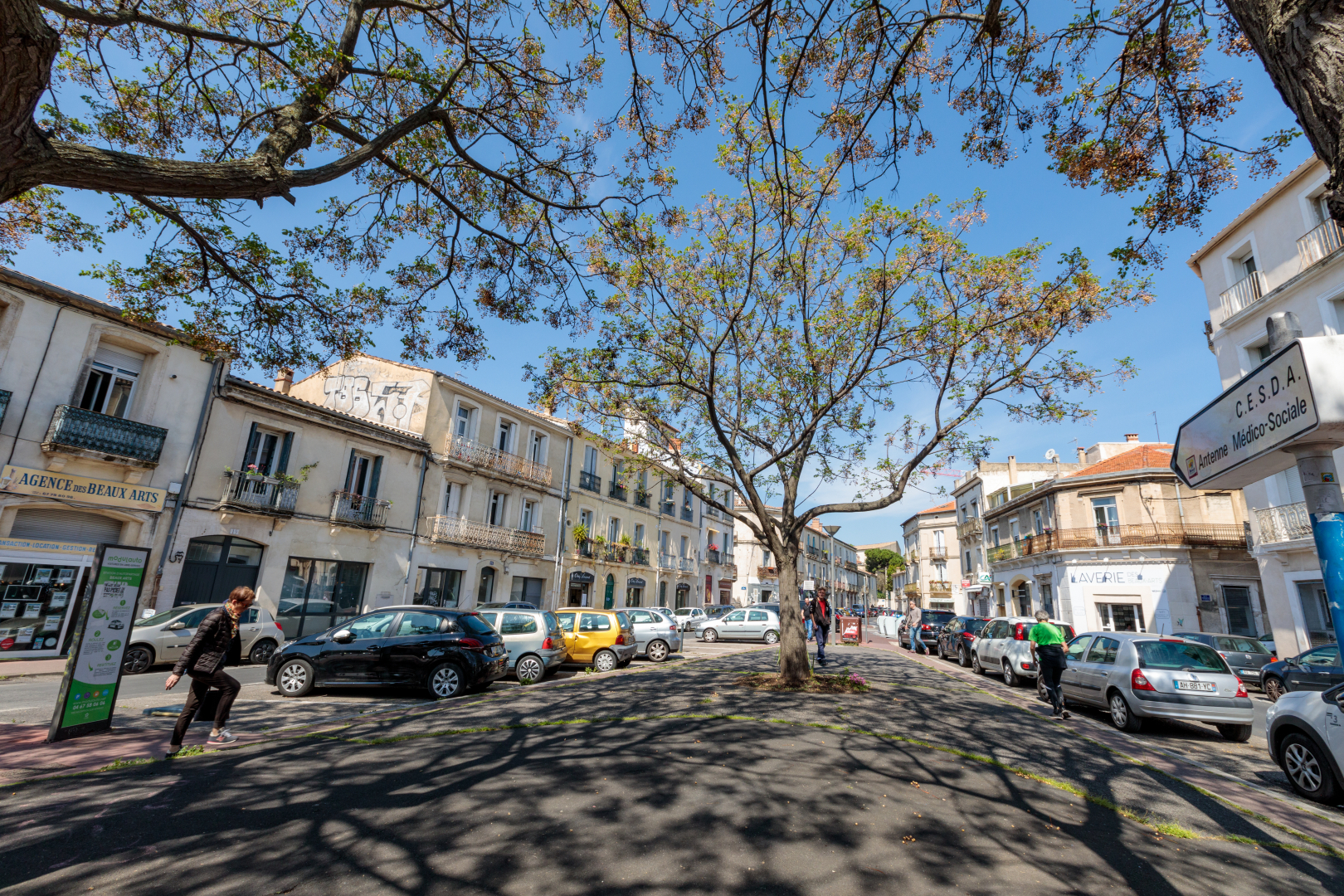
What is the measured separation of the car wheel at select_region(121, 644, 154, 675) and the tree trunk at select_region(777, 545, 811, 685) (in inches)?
498

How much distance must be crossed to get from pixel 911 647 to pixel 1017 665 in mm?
13193

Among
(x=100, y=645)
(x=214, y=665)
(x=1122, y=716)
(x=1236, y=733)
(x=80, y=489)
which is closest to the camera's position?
(x=214, y=665)

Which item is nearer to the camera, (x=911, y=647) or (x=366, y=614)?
(x=366, y=614)

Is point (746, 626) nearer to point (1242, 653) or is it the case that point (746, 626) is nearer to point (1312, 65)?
point (1242, 653)

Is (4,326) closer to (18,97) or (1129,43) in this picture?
(18,97)

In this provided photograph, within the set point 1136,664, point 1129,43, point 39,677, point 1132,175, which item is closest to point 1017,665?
point 1136,664

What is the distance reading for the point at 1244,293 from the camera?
61.5 feet

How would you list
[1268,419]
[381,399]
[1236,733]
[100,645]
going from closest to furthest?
Result: 1. [1268,419]
2. [100,645]
3. [1236,733]
4. [381,399]

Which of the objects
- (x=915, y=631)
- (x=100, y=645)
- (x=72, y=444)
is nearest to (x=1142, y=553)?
(x=915, y=631)

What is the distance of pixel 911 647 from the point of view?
26719 mm

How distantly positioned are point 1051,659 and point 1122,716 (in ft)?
4.03

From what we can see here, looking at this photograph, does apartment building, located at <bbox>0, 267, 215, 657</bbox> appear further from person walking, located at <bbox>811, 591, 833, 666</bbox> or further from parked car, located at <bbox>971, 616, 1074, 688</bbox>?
parked car, located at <bbox>971, 616, 1074, 688</bbox>

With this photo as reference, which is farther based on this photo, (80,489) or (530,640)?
(80,489)

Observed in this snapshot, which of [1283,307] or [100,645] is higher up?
[1283,307]
